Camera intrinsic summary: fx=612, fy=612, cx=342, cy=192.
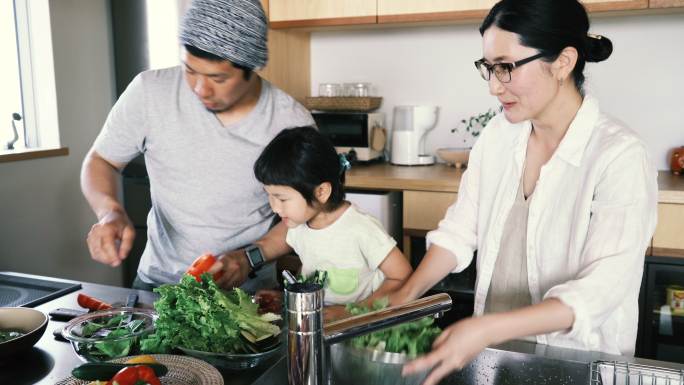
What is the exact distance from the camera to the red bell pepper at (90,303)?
131cm

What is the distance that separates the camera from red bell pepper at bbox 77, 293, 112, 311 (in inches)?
51.6

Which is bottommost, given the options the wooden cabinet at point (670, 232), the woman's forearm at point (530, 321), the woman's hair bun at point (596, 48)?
the wooden cabinet at point (670, 232)

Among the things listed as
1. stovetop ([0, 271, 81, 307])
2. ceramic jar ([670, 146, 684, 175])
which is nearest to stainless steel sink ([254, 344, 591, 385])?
stovetop ([0, 271, 81, 307])

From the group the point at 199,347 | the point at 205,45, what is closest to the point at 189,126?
the point at 205,45

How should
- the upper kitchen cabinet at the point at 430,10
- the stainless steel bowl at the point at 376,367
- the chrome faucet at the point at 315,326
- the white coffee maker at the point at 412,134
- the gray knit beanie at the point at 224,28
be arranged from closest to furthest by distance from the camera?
the chrome faucet at the point at 315,326 < the stainless steel bowl at the point at 376,367 < the gray knit beanie at the point at 224,28 < the upper kitchen cabinet at the point at 430,10 < the white coffee maker at the point at 412,134

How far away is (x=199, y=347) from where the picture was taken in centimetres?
102

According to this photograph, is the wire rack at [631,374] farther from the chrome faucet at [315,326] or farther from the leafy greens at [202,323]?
the leafy greens at [202,323]

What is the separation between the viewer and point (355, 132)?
3.12 metres

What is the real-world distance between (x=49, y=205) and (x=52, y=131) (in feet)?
1.16

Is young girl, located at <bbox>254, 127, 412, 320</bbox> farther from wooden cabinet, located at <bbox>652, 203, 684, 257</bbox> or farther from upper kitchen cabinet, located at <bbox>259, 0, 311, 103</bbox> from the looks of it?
upper kitchen cabinet, located at <bbox>259, 0, 311, 103</bbox>

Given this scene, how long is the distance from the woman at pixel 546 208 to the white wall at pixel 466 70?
5.02 feet

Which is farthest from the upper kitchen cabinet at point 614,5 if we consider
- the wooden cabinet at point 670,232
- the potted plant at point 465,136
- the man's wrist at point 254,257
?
the man's wrist at point 254,257

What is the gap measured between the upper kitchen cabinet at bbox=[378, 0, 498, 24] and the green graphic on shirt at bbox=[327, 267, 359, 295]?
62.0 inches

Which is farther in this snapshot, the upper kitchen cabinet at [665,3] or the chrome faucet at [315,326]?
the upper kitchen cabinet at [665,3]
